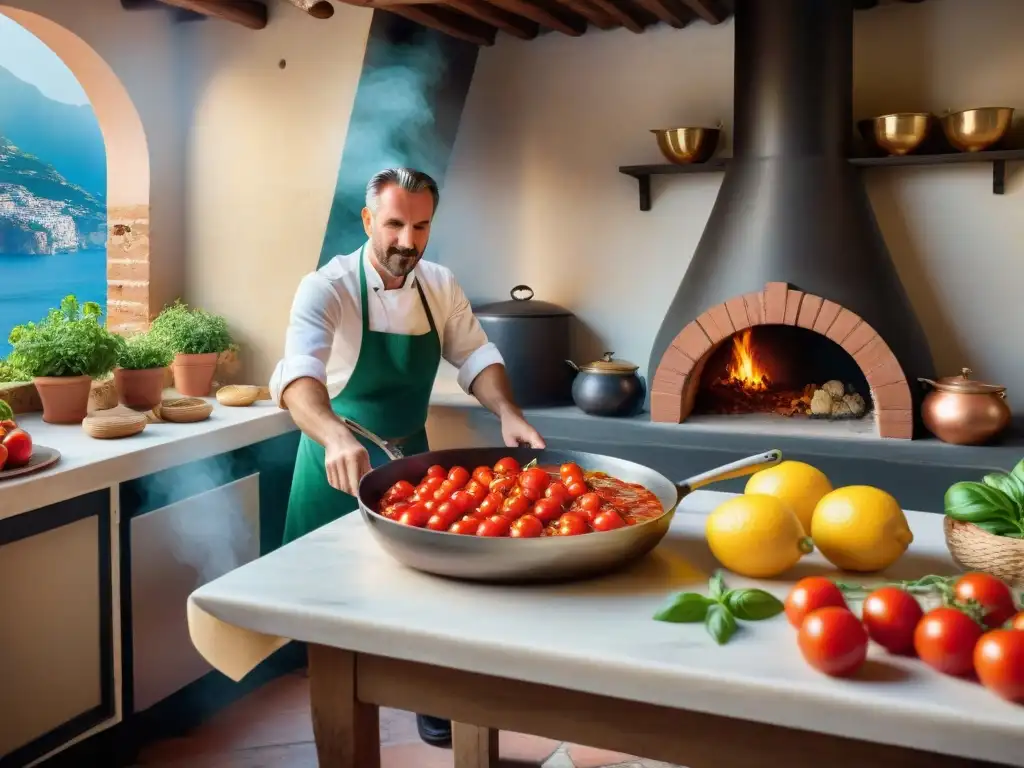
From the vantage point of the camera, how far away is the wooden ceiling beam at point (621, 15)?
339 cm

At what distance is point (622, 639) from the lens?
123cm

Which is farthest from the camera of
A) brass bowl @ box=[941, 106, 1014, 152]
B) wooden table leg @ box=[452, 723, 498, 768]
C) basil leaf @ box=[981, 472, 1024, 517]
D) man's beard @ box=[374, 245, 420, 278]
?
brass bowl @ box=[941, 106, 1014, 152]

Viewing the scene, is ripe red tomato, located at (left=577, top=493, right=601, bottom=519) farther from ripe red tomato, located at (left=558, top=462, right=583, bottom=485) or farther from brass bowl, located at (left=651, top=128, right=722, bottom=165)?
brass bowl, located at (left=651, top=128, right=722, bottom=165)

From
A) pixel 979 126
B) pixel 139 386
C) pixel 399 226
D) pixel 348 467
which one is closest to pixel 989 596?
pixel 348 467

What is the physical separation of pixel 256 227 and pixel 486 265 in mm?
966

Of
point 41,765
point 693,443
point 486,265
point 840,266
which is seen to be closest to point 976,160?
point 840,266

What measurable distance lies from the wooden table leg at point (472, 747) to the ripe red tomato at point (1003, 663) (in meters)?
1.40

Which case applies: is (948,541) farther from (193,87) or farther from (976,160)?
(193,87)

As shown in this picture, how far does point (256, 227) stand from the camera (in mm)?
3902

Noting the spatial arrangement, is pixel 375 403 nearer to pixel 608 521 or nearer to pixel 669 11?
pixel 608 521

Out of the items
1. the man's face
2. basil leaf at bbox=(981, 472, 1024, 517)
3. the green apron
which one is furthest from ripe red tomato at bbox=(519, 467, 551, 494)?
the green apron

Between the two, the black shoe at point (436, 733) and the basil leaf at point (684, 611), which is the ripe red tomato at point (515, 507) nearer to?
the basil leaf at point (684, 611)

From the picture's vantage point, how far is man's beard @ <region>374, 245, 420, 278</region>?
237cm

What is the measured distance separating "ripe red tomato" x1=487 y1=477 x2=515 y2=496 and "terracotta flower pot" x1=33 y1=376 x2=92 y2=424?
1918 mm
